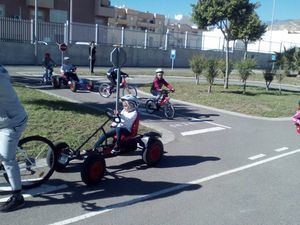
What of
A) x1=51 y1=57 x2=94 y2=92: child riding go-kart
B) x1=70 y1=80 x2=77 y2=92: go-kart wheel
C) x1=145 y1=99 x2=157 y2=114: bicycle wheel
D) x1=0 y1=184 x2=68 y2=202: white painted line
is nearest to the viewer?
x1=0 y1=184 x2=68 y2=202: white painted line

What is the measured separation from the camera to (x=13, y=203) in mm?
4730

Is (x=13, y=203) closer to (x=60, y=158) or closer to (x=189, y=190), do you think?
(x=60, y=158)

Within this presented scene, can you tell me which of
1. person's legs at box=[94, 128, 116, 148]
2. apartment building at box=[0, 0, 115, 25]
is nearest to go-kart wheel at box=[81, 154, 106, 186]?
person's legs at box=[94, 128, 116, 148]

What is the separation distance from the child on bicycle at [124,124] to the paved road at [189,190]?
477mm

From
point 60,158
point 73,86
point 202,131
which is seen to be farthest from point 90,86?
point 60,158

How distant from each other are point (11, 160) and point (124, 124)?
243 centimetres

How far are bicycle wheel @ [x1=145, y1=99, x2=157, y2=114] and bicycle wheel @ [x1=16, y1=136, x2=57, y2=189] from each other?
663cm

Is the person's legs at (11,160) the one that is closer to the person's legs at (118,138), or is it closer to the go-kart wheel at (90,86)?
the person's legs at (118,138)

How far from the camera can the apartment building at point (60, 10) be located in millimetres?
36688

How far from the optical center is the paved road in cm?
477

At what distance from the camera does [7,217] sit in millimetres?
4508

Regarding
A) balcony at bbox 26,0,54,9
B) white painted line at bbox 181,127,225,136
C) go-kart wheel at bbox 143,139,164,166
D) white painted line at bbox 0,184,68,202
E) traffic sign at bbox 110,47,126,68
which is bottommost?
white painted line at bbox 0,184,68,202

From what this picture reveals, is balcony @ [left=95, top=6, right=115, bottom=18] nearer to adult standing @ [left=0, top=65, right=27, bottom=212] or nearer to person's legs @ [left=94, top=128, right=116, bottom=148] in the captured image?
person's legs @ [left=94, top=128, right=116, bottom=148]

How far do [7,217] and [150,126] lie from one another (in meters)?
6.05
